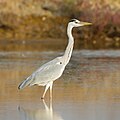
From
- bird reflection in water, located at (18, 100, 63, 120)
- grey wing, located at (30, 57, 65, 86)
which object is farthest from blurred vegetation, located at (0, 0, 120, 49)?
bird reflection in water, located at (18, 100, 63, 120)

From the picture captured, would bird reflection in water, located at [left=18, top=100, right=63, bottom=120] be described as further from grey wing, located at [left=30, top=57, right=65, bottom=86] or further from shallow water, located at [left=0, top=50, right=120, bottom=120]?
grey wing, located at [left=30, top=57, right=65, bottom=86]

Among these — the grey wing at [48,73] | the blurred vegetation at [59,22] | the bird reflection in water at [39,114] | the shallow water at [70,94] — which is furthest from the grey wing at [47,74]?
the blurred vegetation at [59,22]

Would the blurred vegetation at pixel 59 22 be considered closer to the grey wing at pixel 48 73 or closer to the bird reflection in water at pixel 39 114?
the grey wing at pixel 48 73

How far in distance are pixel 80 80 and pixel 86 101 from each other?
3075 millimetres

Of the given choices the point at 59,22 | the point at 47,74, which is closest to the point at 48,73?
the point at 47,74

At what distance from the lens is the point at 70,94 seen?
39.7 feet

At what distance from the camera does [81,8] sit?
3391 centimetres

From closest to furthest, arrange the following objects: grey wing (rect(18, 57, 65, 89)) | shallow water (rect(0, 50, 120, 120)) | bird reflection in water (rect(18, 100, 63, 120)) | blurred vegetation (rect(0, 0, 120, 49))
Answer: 1. bird reflection in water (rect(18, 100, 63, 120))
2. shallow water (rect(0, 50, 120, 120))
3. grey wing (rect(18, 57, 65, 89))
4. blurred vegetation (rect(0, 0, 120, 49))

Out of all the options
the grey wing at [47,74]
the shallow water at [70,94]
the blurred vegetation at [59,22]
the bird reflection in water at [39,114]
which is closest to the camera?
the bird reflection in water at [39,114]

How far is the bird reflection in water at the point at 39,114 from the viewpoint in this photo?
9703mm

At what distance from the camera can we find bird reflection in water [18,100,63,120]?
970cm

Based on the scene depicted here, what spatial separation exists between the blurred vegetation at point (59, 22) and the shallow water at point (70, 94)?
12.1 metres

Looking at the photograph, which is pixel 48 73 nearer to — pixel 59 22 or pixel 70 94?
pixel 70 94

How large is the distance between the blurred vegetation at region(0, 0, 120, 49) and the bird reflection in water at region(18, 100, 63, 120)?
20.2m
